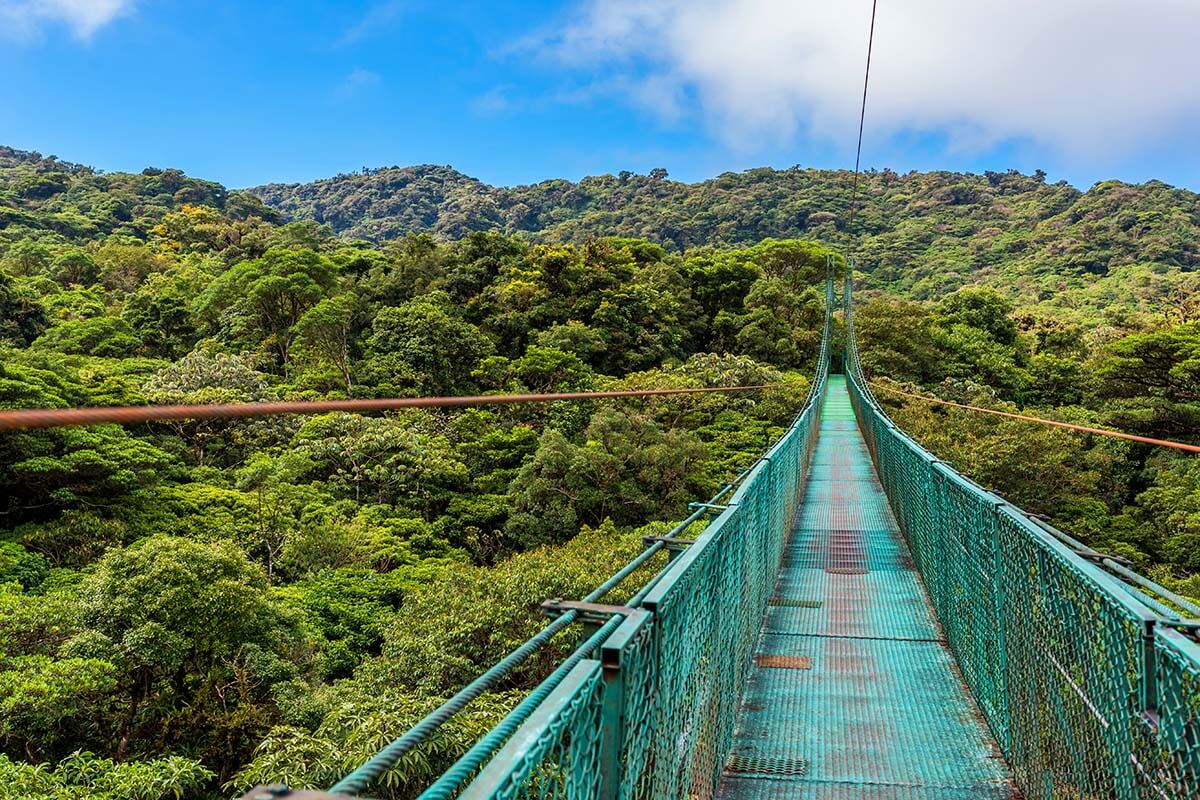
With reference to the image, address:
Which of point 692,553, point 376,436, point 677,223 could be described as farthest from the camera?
point 677,223

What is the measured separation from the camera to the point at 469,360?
787 inches

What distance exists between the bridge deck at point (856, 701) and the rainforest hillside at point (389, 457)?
116 inches

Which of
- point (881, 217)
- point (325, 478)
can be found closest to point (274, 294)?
point (325, 478)

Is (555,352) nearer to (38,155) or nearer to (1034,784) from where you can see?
(1034,784)

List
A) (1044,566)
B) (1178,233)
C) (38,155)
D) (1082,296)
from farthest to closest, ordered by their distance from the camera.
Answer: (38,155)
(1178,233)
(1082,296)
(1044,566)

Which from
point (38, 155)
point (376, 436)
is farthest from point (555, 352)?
point (38, 155)

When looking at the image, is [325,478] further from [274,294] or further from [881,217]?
[881,217]

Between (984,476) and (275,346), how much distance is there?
20353mm

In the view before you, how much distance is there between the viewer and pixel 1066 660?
5.67 feet

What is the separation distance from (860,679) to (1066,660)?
1185 millimetres

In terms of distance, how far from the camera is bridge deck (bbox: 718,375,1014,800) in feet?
6.97

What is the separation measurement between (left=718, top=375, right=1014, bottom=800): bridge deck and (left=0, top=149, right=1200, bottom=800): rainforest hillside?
9.70ft

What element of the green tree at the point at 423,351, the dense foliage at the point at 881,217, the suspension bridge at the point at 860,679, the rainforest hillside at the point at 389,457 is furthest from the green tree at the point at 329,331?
the dense foliage at the point at 881,217

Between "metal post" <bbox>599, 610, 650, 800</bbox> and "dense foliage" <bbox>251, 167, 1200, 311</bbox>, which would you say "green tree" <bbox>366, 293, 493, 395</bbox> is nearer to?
"metal post" <bbox>599, 610, 650, 800</bbox>
